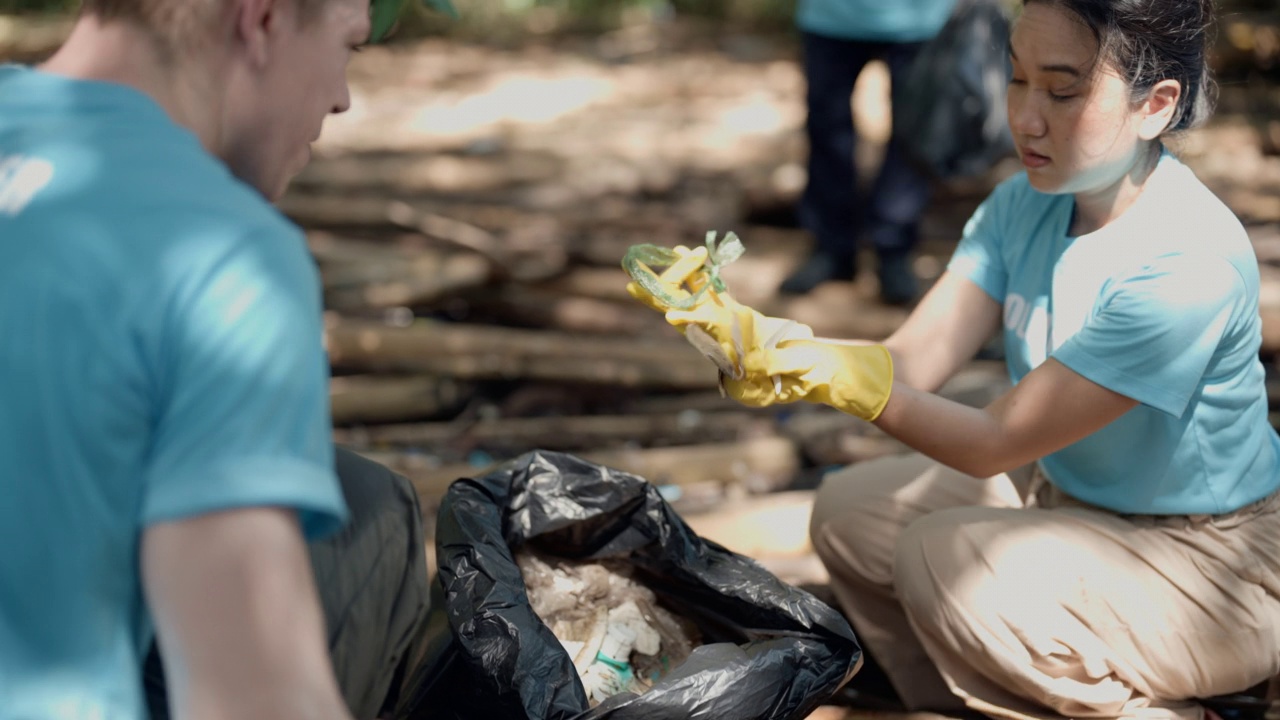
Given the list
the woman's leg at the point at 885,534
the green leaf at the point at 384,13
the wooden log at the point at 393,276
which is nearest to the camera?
the green leaf at the point at 384,13

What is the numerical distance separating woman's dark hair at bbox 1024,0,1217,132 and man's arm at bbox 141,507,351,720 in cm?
171

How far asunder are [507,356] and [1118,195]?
97.0 inches

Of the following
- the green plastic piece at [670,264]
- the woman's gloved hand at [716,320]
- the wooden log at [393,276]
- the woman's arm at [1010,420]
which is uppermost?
the green plastic piece at [670,264]

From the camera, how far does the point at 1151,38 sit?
2295 mm

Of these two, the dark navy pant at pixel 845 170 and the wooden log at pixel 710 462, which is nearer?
the wooden log at pixel 710 462

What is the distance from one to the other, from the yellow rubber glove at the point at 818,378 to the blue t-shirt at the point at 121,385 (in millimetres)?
1085

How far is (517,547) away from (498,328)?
238 centimetres

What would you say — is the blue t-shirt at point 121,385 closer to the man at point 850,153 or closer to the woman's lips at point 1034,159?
the woman's lips at point 1034,159

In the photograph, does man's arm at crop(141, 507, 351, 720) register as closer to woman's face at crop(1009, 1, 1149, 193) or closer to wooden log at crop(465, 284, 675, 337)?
woman's face at crop(1009, 1, 1149, 193)

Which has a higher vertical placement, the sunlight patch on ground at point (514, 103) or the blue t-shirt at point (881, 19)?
the blue t-shirt at point (881, 19)

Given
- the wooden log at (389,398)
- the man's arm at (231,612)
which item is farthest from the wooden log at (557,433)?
the man's arm at (231,612)

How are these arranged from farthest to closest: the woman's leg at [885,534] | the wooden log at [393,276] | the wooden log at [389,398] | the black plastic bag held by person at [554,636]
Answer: the wooden log at [393,276] < the wooden log at [389,398] < the woman's leg at [885,534] < the black plastic bag held by person at [554,636]

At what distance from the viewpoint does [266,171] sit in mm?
1523

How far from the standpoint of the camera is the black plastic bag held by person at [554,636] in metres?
2.02
